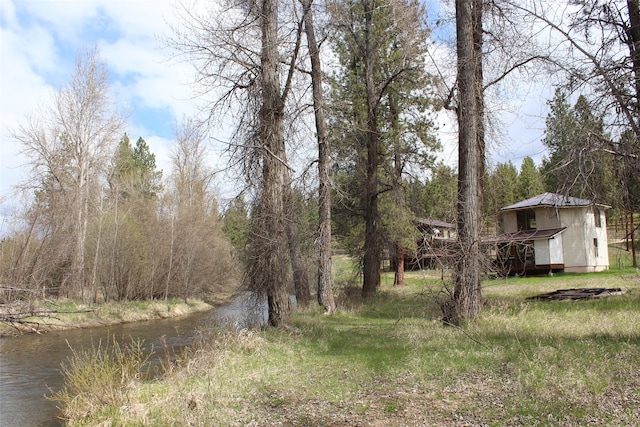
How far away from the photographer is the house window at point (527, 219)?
26609 mm

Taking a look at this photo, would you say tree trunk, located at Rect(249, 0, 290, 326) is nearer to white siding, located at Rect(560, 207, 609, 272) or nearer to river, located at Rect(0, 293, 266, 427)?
river, located at Rect(0, 293, 266, 427)

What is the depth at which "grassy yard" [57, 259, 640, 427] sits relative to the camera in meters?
5.15

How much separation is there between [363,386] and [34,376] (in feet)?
29.6

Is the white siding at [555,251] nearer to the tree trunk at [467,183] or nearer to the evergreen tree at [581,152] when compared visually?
the tree trunk at [467,183]

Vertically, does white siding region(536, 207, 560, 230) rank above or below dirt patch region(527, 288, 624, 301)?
above

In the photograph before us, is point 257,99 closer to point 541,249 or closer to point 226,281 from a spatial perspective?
A: point 541,249

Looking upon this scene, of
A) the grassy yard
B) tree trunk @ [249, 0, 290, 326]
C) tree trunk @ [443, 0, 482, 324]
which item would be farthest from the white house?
tree trunk @ [249, 0, 290, 326]

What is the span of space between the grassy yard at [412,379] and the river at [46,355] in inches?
53.0

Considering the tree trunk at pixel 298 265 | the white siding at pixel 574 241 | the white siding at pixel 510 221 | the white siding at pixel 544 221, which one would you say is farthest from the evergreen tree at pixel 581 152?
the white siding at pixel 510 221

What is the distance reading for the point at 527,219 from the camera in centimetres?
2684

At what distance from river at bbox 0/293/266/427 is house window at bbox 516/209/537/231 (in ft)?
60.5

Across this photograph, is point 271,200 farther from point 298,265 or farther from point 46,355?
point 46,355

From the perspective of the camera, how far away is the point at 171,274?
25.6 meters

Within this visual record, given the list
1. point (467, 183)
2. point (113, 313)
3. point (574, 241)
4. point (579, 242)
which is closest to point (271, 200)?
point (467, 183)
